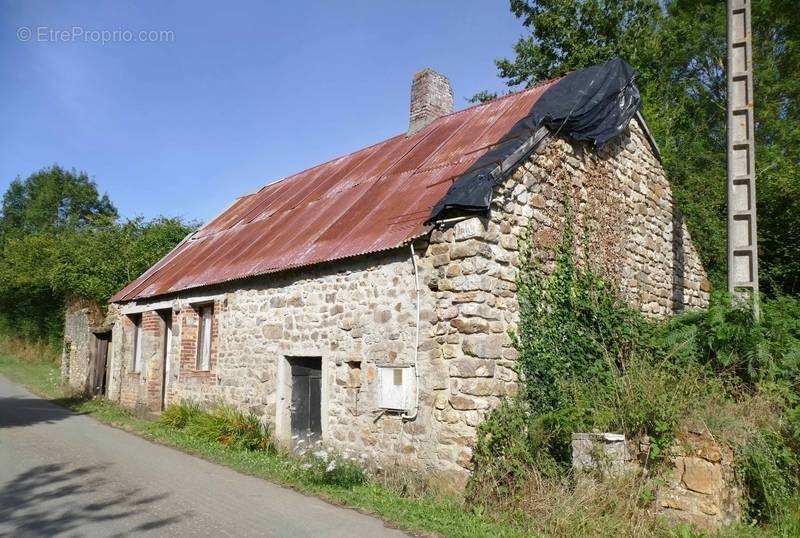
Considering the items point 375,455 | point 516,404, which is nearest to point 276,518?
point 375,455

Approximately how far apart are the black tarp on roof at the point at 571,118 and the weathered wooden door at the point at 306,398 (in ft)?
11.5

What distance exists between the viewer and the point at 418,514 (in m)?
6.13

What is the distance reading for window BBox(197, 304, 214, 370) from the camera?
12.2 meters

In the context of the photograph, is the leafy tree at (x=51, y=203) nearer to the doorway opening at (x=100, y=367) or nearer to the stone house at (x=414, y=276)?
the doorway opening at (x=100, y=367)

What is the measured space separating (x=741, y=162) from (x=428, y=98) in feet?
22.2

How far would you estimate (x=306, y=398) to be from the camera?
9508mm

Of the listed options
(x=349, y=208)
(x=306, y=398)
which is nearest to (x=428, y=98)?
(x=349, y=208)

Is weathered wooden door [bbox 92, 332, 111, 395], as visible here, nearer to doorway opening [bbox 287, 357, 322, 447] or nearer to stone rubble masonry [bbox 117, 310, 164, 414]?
stone rubble masonry [bbox 117, 310, 164, 414]

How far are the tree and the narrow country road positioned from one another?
13.9m

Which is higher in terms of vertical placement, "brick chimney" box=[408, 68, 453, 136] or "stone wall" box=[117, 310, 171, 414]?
"brick chimney" box=[408, 68, 453, 136]

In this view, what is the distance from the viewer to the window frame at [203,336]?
1223 cm

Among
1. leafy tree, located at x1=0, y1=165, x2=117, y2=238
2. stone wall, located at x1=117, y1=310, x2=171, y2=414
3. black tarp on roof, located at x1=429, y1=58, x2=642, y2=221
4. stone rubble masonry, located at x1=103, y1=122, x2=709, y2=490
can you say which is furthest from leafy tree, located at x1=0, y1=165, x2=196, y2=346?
black tarp on roof, located at x1=429, y1=58, x2=642, y2=221

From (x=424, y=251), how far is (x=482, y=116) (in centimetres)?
458

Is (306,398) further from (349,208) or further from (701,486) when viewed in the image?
(701,486)
